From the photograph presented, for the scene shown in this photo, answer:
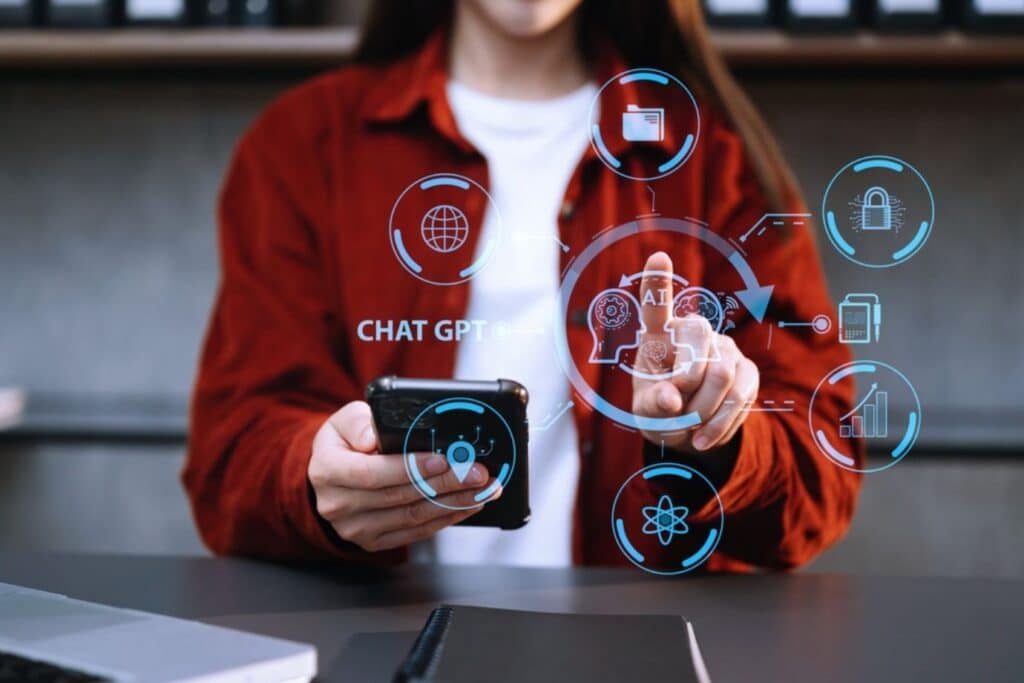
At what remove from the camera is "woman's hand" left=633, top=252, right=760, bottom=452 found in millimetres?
535

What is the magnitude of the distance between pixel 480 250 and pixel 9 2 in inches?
38.2

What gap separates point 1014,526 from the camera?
2.73 feet

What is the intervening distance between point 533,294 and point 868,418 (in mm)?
202

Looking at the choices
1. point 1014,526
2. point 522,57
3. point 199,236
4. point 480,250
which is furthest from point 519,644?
point 199,236

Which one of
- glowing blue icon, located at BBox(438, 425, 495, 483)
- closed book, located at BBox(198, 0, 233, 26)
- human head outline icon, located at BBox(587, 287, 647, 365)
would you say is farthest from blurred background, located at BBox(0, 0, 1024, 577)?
glowing blue icon, located at BBox(438, 425, 495, 483)

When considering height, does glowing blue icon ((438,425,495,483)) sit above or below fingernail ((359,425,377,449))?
below

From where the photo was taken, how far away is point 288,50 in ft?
4.03

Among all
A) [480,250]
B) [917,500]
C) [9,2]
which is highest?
[9,2]

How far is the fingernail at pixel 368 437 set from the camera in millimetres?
536

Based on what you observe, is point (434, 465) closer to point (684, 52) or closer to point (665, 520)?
point (665, 520)

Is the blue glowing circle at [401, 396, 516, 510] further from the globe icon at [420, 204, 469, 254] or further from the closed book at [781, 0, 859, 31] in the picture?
the closed book at [781, 0, 859, 31]

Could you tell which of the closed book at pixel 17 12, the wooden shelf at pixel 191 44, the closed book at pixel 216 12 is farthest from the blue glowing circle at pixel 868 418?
the closed book at pixel 17 12

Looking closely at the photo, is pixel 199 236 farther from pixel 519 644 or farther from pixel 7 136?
pixel 519 644

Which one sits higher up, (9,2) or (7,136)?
(9,2)
